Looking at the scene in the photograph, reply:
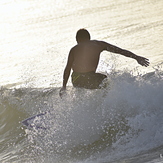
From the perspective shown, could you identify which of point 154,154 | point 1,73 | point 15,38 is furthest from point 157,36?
point 154,154

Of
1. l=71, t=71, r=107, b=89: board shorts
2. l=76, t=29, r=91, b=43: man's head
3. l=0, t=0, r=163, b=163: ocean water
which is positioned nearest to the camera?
l=0, t=0, r=163, b=163: ocean water

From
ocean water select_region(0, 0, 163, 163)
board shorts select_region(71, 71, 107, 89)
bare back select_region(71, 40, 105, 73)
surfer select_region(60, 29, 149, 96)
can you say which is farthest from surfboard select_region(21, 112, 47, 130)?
bare back select_region(71, 40, 105, 73)

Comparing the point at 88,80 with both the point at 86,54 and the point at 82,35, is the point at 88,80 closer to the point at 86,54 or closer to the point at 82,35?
the point at 86,54

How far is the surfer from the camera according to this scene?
5.94 meters

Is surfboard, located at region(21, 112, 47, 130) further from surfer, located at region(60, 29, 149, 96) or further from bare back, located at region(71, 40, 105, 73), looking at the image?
bare back, located at region(71, 40, 105, 73)

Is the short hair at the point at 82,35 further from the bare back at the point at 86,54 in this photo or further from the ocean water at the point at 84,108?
the ocean water at the point at 84,108

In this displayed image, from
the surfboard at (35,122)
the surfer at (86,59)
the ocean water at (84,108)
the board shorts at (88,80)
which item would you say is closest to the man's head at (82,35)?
the surfer at (86,59)

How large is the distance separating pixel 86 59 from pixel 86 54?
0.34 ft

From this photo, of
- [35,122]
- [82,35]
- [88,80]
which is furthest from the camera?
[35,122]

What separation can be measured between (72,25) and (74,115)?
1103cm

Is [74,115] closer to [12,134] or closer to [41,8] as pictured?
[12,134]

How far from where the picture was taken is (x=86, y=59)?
6035mm

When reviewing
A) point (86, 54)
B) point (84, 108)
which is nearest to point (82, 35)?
point (86, 54)

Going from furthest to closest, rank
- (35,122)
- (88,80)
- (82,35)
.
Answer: (35,122) < (88,80) < (82,35)
